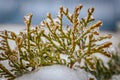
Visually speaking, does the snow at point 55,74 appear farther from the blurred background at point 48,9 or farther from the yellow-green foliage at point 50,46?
the blurred background at point 48,9

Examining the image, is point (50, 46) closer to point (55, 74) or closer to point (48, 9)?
point (55, 74)

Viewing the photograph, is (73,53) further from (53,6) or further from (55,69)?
(53,6)

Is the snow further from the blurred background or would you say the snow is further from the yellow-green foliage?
the blurred background

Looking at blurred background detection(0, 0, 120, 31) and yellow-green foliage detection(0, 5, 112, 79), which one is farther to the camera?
blurred background detection(0, 0, 120, 31)

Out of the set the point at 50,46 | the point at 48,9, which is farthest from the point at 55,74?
the point at 48,9

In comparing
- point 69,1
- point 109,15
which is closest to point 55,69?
point 69,1

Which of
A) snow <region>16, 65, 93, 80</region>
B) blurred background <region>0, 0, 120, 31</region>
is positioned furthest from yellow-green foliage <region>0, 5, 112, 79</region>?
blurred background <region>0, 0, 120, 31</region>
